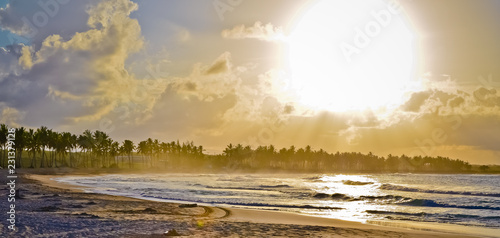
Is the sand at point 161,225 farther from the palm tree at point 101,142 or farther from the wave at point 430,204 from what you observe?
the palm tree at point 101,142

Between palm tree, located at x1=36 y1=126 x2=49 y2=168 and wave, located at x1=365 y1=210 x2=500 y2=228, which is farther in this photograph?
palm tree, located at x1=36 y1=126 x2=49 y2=168

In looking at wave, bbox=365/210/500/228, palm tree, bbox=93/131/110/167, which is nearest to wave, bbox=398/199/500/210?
wave, bbox=365/210/500/228

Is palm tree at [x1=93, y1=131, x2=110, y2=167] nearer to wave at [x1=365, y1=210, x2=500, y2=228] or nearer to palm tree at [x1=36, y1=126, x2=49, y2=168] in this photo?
palm tree at [x1=36, y1=126, x2=49, y2=168]

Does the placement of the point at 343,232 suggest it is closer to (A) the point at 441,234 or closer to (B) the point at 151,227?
(A) the point at 441,234

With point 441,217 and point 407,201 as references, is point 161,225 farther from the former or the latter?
point 407,201

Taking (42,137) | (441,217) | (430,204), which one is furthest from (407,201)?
(42,137)

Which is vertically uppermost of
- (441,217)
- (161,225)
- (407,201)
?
(161,225)

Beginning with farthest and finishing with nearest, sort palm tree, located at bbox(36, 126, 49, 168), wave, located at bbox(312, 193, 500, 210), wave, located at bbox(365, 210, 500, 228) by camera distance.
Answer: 1. palm tree, located at bbox(36, 126, 49, 168)
2. wave, located at bbox(312, 193, 500, 210)
3. wave, located at bbox(365, 210, 500, 228)

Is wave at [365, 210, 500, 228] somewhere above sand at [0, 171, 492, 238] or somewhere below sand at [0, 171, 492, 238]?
below

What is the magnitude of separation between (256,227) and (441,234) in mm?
10994

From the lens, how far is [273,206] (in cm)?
3997

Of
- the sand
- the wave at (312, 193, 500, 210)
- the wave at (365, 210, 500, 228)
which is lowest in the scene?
the wave at (312, 193, 500, 210)

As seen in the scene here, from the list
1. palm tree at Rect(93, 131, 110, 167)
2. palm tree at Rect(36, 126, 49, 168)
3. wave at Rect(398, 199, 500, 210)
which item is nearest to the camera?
wave at Rect(398, 199, 500, 210)

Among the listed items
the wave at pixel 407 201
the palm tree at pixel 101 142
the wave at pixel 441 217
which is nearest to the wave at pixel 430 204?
the wave at pixel 407 201
